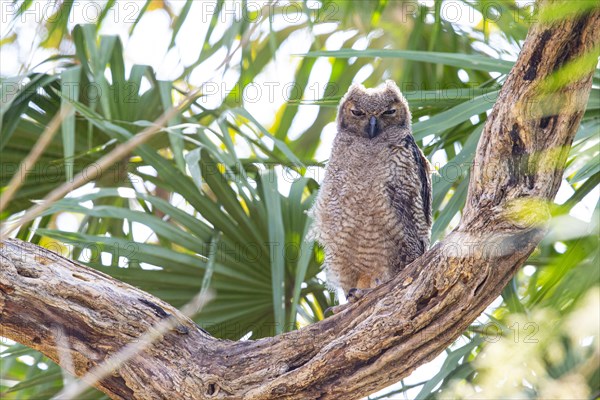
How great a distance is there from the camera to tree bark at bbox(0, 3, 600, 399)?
2.46m

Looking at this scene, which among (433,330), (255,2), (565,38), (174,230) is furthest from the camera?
(255,2)

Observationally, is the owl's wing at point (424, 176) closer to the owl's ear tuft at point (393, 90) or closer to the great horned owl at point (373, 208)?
the great horned owl at point (373, 208)

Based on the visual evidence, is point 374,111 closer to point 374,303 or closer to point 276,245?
point 276,245

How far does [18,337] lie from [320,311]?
206cm

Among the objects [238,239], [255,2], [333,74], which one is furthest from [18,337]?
[333,74]

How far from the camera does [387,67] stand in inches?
245

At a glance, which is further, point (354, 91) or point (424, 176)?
point (354, 91)

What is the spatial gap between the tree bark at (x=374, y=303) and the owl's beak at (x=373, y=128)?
1.74 metres

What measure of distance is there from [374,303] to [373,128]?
1.82 m

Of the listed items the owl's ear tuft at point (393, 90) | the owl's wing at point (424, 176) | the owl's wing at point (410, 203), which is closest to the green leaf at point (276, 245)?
the owl's wing at point (410, 203)

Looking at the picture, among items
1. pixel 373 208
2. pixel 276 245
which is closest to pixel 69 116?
pixel 276 245

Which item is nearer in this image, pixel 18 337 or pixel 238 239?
pixel 18 337

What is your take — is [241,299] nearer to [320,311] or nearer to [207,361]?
[320,311]

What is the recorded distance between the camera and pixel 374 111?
4.57 m
